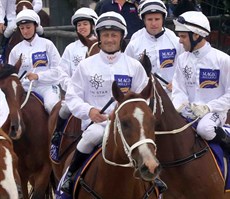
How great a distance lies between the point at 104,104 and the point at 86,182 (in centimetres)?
92

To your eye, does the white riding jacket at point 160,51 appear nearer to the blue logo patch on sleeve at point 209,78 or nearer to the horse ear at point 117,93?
the blue logo patch on sleeve at point 209,78

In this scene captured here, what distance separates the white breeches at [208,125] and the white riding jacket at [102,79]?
3.23 feet

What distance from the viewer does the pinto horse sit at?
27.7 ft

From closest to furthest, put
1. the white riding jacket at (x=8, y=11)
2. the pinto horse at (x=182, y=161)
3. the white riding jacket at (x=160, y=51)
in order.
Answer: the pinto horse at (x=182, y=161)
the white riding jacket at (x=160, y=51)
the white riding jacket at (x=8, y=11)

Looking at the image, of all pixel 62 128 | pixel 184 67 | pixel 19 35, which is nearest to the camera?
pixel 184 67

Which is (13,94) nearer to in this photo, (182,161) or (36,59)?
(36,59)

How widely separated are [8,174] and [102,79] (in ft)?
8.97

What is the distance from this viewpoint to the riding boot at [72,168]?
26.4 feet

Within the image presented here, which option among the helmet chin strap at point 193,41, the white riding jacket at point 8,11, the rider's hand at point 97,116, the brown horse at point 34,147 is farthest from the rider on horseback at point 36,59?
the rider's hand at point 97,116

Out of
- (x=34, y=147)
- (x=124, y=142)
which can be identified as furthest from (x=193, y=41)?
(x=34, y=147)

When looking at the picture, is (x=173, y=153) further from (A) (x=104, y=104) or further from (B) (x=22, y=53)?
(B) (x=22, y=53)

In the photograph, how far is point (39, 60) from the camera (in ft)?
38.7

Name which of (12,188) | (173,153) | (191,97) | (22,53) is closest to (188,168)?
(173,153)

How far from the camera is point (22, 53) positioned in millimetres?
11766
